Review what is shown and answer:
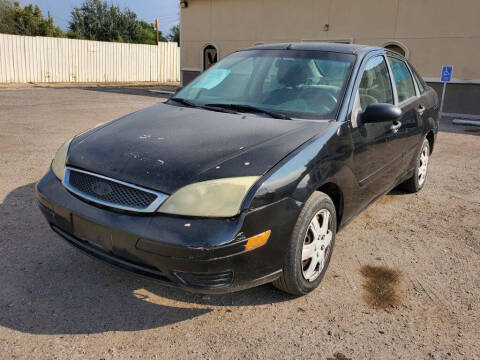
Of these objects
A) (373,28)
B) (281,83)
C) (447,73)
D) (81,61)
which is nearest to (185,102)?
(281,83)

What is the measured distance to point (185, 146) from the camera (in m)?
2.70

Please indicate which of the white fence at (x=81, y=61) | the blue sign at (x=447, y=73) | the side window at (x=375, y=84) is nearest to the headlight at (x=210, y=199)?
the side window at (x=375, y=84)

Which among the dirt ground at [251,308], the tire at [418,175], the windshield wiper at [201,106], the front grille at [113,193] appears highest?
the windshield wiper at [201,106]

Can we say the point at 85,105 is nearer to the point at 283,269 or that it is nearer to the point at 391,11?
the point at 391,11

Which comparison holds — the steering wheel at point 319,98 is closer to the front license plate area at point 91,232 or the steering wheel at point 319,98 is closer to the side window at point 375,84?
the side window at point 375,84

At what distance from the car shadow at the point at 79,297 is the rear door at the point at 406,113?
6.88 feet

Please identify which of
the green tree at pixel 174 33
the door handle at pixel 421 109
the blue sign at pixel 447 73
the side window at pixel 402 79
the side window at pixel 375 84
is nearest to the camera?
the side window at pixel 375 84

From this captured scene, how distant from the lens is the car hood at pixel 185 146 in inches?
95.2

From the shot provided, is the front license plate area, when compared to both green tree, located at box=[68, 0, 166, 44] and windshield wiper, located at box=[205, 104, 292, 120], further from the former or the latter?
green tree, located at box=[68, 0, 166, 44]

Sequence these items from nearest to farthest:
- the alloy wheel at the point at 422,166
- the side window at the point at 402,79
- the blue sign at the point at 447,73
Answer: the side window at the point at 402,79, the alloy wheel at the point at 422,166, the blue sign at the point at 447,73

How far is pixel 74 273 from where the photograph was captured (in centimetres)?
311

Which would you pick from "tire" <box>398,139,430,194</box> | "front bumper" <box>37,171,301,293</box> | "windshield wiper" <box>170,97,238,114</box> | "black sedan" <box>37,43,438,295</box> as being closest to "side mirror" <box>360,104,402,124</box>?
"black sedan" <box>37,43,438,295</box>

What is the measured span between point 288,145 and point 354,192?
91 cm

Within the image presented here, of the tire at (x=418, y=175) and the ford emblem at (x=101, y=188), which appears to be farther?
the tire at (x=418, y=175)
